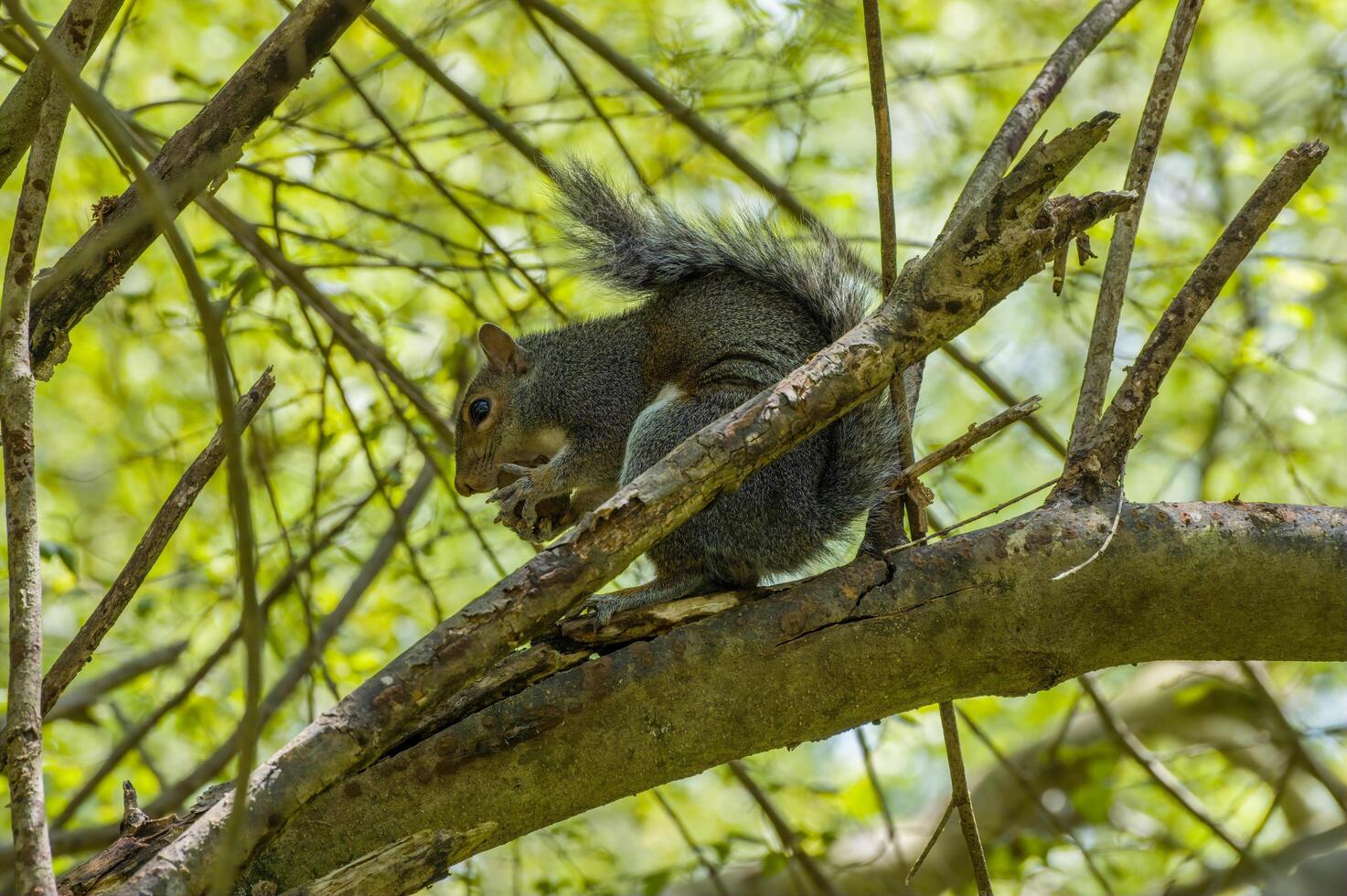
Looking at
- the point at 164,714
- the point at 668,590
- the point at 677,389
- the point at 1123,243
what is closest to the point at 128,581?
the point at 668,590

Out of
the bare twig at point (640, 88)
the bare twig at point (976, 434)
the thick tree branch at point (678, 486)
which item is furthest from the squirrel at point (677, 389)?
the thick tree branch at point (678, 486)

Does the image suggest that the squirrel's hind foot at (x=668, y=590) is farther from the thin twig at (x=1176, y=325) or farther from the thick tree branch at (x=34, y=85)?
the thick tree branch at (x=34, y=85)

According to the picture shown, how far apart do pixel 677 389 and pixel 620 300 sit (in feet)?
1.75

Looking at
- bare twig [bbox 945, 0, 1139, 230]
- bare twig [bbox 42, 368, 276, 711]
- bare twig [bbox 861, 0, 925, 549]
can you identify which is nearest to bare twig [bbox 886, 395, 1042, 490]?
bare twig [bbox 861, 0, 925, 549]

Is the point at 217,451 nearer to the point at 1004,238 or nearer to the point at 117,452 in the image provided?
the point at 1004,238

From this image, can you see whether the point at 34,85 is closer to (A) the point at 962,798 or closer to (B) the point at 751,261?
(B) the point at 751,261

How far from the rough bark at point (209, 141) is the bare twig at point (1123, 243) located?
1.30 m

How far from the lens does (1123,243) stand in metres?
2.07

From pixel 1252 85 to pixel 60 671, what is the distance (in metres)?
6.75

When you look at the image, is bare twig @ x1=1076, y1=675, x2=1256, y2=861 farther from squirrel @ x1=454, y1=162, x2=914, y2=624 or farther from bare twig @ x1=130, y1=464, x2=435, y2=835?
bare twig @ x1=130, y1=464, x2=435, y2=835

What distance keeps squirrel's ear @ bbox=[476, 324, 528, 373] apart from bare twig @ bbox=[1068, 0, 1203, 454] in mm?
1712

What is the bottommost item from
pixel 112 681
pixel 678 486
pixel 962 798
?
pixel 962 798

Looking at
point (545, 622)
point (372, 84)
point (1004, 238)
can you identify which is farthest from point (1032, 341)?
point (545, 622)

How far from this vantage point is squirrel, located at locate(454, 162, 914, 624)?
8.28 feet
